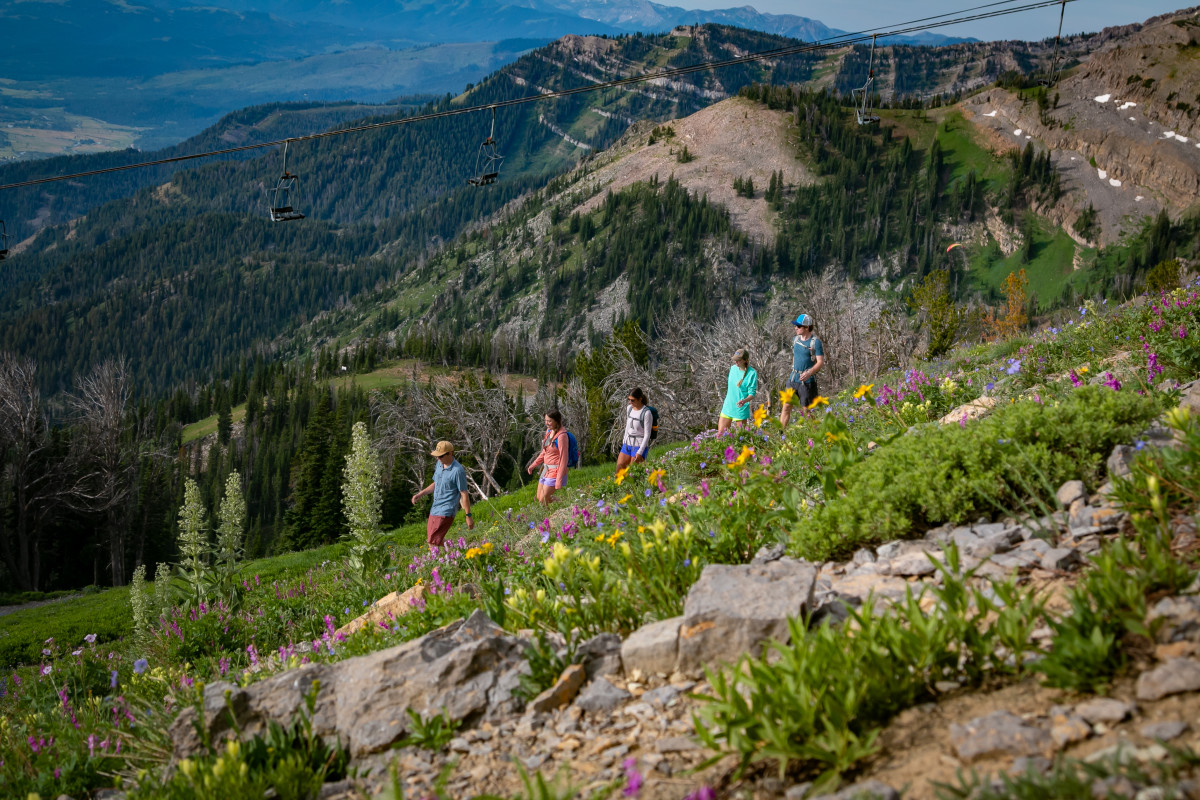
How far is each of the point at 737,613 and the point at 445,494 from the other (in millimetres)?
7902

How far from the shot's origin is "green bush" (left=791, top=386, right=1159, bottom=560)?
14.9 feet

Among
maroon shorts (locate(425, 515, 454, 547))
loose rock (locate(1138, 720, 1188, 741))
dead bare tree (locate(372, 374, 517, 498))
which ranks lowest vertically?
dead bare tree (locate(372, 374, 517, 498))

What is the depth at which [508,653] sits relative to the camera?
14.3 feet

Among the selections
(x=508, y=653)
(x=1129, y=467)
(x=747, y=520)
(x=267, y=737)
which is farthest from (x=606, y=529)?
(x=1129, y=467)

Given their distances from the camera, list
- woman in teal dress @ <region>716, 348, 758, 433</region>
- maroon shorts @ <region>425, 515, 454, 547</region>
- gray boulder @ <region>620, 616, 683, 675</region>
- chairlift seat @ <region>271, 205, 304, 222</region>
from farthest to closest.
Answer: chairlift seat @ <region>271, 205, 304, 222</region> → woman in teal dress @ <region>716, 348, 758, 433</region> → maroon shorts @ <region>425, 515, 454, 547</region> → gray boulder @ <region>620, 616, 683, 675</region>

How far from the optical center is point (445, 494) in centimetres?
1097

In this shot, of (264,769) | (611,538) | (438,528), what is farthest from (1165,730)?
(438,528)

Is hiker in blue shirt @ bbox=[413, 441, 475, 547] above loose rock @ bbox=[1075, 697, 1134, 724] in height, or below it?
below

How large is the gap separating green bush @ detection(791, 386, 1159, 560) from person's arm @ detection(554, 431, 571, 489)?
706cm

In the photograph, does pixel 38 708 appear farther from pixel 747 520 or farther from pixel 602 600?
pixel 747 520

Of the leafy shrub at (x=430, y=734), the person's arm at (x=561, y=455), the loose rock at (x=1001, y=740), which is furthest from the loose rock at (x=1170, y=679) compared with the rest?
Answer: the person's arm at (x=561, y=455)

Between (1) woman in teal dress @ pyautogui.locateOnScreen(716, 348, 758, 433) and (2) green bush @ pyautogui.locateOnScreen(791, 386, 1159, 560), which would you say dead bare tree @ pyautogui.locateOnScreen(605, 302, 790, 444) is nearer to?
(1) woman in teal dress @ pyautogui.locateOnScreen(716, 348, 758, 433)

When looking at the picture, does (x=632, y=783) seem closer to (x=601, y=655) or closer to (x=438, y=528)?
(x=601, y=655)

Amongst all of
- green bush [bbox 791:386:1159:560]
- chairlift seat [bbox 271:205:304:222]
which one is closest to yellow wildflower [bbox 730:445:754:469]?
green bush [bbox 791:386:1159:560]
